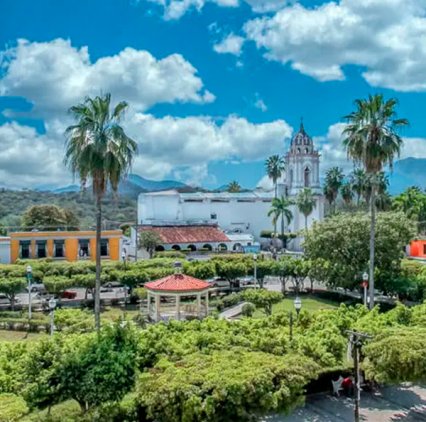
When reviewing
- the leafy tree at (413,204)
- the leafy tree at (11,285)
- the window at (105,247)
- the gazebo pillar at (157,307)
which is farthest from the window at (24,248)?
the leafy tree at (413,204)

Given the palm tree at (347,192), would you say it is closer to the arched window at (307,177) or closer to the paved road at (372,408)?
the arched window at (307,177)

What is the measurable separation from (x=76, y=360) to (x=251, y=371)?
4947mm

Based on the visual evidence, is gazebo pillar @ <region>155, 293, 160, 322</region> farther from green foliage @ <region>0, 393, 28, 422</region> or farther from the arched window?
the arched window

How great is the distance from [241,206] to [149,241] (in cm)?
2850

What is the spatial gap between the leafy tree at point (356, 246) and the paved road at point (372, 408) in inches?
674

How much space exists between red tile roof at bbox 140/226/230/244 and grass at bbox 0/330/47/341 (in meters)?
42.4

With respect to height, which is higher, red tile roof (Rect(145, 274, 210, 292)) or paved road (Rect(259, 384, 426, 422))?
red tile roof (Rect(145, 274, 210, 292))

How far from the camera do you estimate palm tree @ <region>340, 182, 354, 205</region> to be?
8446 centimetres

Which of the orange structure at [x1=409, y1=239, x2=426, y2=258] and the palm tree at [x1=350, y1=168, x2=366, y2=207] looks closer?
the orange structure at [x1=409, y1=239, x2=426, y2=258]

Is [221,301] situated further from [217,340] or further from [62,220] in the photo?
[62,220]

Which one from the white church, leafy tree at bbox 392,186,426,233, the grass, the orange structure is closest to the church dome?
the white church

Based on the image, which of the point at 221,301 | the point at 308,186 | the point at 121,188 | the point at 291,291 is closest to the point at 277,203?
the point at 308,186

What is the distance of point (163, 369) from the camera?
54.4ft

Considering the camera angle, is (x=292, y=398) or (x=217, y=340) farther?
(x=217, y=340)
